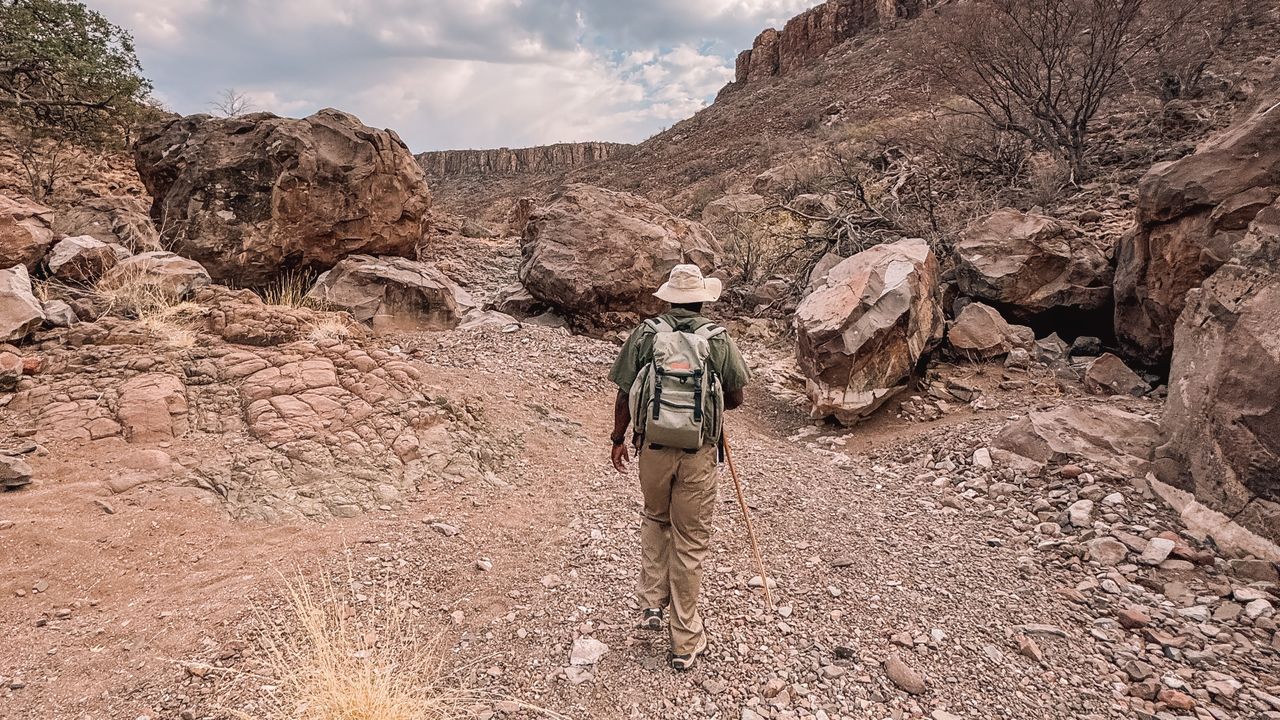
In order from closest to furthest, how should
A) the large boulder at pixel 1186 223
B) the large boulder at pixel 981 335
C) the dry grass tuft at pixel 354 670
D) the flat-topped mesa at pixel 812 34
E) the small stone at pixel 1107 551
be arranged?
the dry grass tuft at pixel 354 670 < the small stone at pixel 1107 551 < the large boulder at pixel 1186 223 < the large boulder at pixel 981 335 < the flat-topped mesa at pixel 812 34

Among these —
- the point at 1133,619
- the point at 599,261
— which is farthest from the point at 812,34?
the point at 1133,619

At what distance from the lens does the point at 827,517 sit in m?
3.82

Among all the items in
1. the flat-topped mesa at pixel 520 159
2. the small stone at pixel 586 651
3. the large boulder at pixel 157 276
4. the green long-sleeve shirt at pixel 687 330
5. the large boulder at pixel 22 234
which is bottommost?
the small stone at pixel 586 651

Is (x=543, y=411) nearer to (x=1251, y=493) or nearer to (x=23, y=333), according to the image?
(x=23, y=333)

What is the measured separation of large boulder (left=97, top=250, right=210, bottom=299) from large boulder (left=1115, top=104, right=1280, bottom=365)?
26.0 ft

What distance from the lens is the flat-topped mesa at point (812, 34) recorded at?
3431 cm

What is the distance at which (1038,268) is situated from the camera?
617cm

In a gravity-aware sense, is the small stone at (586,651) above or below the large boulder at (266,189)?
below

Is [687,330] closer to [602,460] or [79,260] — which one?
A: [602,460]

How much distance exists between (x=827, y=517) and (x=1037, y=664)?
1.48 meters

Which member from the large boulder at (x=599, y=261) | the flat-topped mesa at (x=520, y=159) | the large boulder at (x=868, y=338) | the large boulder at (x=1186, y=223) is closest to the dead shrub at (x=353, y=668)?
the large boulder at (x=868, y=338)

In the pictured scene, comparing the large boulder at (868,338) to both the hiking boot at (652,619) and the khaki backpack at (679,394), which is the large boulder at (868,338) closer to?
the khaki backpack at (679,394)

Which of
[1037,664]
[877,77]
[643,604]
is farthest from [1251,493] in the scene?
[877,77]

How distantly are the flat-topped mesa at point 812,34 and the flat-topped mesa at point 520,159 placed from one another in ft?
44.2
